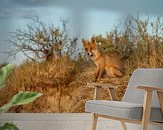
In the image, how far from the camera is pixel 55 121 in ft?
13.9

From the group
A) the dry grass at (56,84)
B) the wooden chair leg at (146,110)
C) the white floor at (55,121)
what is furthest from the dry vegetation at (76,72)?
the wooden chair leg at (146,110)

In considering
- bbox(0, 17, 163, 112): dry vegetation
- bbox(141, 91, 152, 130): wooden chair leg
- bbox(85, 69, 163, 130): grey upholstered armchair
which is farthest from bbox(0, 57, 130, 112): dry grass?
bbox(141, 91, 152, 130): wooden chair leg

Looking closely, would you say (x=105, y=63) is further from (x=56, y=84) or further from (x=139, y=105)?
(x=139, y=105)

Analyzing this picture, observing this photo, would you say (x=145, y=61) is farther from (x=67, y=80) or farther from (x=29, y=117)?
(x=29, y=117)

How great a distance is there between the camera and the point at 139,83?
128 inches

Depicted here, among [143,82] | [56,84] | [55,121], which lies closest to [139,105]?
[143,82]

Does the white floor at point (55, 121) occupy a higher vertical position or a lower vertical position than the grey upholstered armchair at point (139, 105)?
lower

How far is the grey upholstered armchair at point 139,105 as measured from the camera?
8.22 feet

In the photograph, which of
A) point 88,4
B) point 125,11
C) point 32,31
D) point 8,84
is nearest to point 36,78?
point 8,84

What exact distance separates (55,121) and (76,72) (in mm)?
895

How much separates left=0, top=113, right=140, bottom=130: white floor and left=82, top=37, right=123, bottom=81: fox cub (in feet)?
2.33

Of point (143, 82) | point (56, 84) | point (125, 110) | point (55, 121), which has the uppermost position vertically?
point (143, 82)

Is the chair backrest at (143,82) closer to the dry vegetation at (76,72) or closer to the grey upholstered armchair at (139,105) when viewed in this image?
the grey upholstered armchair at (139,105)

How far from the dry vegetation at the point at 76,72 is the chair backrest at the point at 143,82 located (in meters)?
1.46
